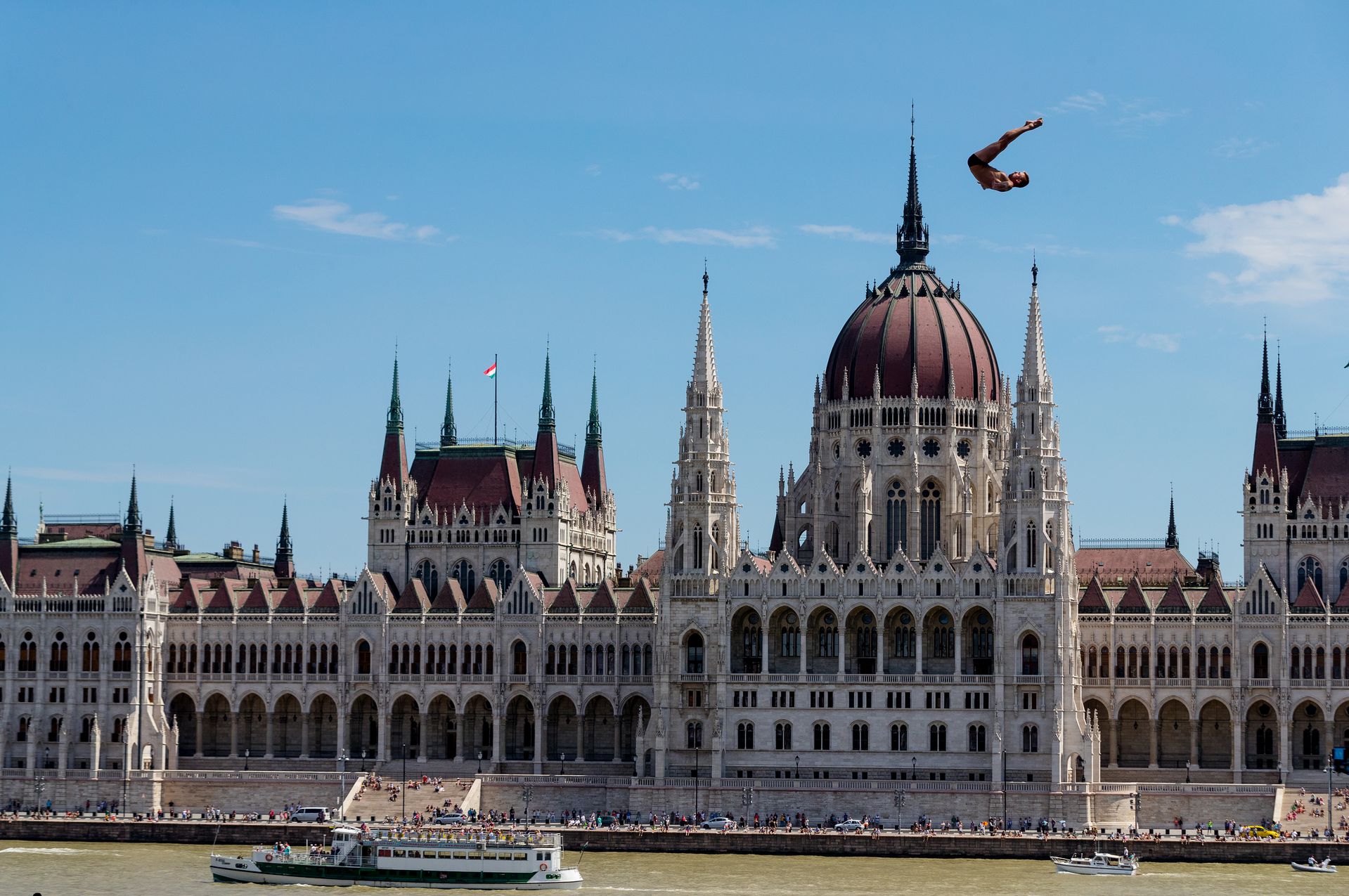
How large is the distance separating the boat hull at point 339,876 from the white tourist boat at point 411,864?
0.11 ft

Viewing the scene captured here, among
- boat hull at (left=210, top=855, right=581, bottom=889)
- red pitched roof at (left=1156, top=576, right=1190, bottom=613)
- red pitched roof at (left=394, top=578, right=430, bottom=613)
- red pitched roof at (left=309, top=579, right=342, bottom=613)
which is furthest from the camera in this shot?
red pitched roof at (left=309, top=579, right=342, bottom=613)

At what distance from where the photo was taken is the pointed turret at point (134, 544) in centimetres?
16200

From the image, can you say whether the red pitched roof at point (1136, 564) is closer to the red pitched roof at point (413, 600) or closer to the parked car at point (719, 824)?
the parked car at point (719, 824)

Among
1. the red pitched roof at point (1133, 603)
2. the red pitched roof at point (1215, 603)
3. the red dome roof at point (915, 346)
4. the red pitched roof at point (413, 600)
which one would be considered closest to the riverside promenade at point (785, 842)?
the red pitched roof at point (1215, 603)

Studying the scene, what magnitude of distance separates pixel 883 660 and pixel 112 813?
44.2 meters

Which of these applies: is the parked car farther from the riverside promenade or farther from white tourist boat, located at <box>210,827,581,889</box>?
white tourist boat, located at <box>210,827,581,889</box>

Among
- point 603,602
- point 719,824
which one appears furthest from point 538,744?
point 719,824

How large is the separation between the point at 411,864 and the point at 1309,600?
5451 centimetres

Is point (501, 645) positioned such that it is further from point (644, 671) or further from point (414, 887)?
point (414, 887)

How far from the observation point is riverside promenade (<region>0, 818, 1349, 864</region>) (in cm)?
13050

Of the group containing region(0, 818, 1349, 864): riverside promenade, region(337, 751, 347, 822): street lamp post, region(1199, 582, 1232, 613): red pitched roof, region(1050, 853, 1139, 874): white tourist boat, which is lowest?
region(1050, 853, 1139, 874): white tourist boat

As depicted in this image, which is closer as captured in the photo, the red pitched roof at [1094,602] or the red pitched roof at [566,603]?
the red pitched roof at [1094,602]

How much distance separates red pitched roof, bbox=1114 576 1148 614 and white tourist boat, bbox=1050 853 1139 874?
26011 millimetres

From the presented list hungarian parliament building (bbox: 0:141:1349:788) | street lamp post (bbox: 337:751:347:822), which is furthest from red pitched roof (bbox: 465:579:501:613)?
street lamp post (bbox: 337:751:347:822)
